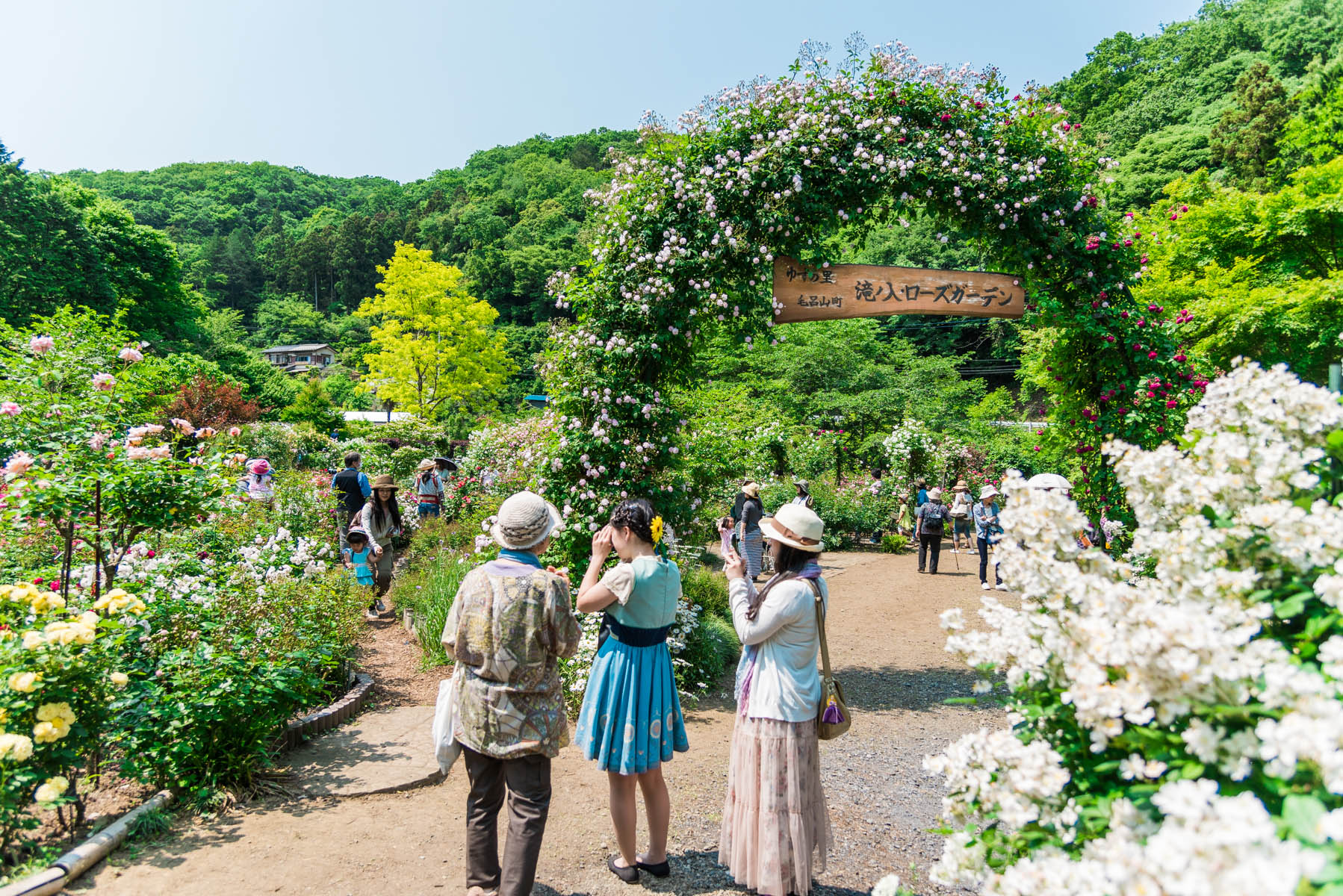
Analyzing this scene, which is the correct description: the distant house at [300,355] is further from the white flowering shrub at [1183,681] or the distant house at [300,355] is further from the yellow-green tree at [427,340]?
the white flowering shrub at [1183,681]

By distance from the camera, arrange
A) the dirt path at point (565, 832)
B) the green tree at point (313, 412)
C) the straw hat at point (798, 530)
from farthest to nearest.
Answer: the green tree at point (313, 412) < the dirt path at point (565, 832) < the straw hat at point (798, 530)

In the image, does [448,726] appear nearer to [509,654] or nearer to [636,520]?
[509,654]

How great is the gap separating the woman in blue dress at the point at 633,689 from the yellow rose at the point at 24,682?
2056 millimetres

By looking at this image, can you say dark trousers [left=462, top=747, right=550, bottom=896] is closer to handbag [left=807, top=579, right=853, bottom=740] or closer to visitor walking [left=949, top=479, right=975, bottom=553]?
handbag [left=807, top=579, right=853, bottom=740]

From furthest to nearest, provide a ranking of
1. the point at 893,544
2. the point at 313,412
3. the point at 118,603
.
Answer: the point at 313,412
the point at 893,544
the point at 118,603

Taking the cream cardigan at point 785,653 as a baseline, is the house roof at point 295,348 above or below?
above

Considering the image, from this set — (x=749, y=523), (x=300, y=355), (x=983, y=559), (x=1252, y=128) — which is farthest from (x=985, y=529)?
(x=300, y=355)

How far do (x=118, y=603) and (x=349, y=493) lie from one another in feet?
16.6

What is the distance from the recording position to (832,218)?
605 cm

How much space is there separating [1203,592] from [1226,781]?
0.36 m

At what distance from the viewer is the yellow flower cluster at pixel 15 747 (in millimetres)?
2623

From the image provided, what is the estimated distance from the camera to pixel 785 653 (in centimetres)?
300

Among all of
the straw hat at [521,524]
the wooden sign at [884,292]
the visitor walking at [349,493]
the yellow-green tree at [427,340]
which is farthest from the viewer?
the yellow-green tree at [427,340]

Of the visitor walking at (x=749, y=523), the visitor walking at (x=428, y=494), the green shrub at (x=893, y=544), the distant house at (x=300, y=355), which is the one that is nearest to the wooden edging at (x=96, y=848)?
the visitor walking at (x=749, y=523)
